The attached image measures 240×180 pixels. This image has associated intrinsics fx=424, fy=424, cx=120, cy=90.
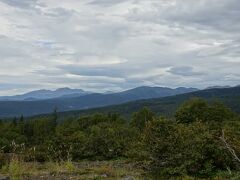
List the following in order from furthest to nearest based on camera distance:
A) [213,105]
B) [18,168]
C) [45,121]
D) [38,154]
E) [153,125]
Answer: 1. [45,121]
2. [213,105]
3. [38,154]
4. [153,125]
5. [18,168]

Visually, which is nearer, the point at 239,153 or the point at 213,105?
the point at 239,153

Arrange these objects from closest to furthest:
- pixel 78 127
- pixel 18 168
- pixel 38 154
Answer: pixel 18 168
pixel 38 154
pixel 78 127

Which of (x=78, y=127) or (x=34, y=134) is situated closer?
(x=78, y=127)

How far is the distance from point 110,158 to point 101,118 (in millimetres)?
26255

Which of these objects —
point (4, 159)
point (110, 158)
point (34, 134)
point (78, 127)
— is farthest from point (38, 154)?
point (34, 134)

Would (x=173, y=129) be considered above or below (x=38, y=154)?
above

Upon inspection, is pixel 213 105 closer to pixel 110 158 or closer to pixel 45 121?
pixel 110 158

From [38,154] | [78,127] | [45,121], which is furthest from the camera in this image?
[45,121]

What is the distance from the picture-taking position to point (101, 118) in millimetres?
53125

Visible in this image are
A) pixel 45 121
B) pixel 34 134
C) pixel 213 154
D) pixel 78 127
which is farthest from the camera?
pixel 45 121

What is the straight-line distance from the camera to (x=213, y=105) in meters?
45.3

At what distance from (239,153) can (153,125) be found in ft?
10.7

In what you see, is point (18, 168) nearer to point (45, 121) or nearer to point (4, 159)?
point (4, 159)

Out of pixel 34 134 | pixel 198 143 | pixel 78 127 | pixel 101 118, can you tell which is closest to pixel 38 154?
pixel 198 143
